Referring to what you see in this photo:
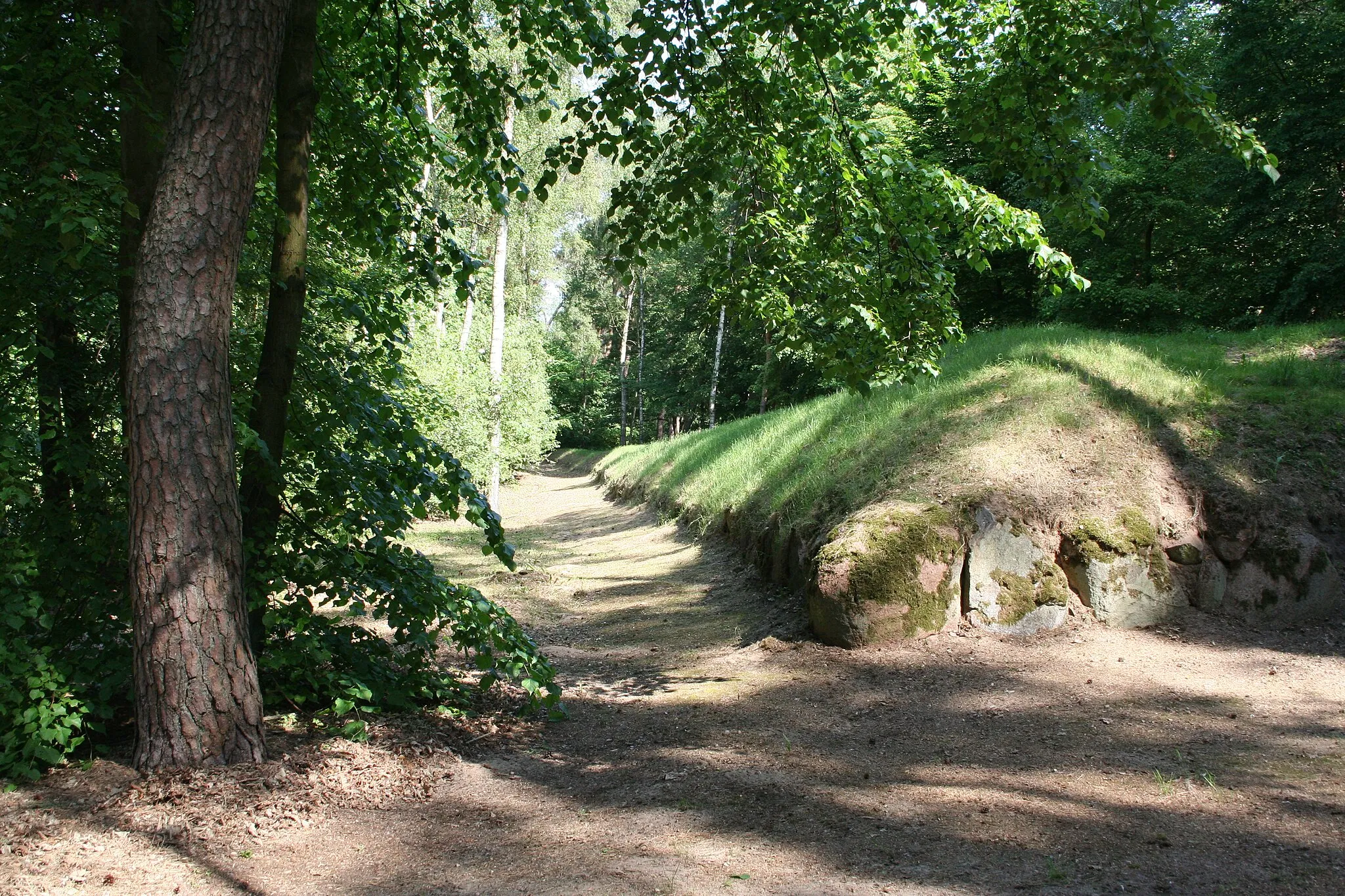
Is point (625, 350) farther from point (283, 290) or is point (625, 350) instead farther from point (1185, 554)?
point (283, 290)

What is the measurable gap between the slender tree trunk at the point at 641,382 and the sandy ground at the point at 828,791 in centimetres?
3646

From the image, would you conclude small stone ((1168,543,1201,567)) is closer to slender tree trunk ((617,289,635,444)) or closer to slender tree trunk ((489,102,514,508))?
slender tree trunk ((489,102,514,508))

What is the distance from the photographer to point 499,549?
4.73 m

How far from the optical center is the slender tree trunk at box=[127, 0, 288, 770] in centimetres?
361

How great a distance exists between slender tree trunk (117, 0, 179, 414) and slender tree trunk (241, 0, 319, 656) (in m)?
0.56

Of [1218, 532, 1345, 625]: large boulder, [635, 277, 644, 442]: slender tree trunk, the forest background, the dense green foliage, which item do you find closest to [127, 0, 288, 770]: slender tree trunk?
the forest background

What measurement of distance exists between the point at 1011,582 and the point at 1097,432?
6.43 ft

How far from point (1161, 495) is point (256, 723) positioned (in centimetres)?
683

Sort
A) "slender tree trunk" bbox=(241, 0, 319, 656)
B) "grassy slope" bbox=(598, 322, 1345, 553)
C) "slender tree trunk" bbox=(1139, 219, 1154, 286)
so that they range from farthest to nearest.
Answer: "slender tree trunk" bbox=(1139, 219, 1154, 286)
"grassy slope" bbox=(598, 322, 1345, 553)
"slender tree trunk" bbox=(241, 0, 319, 656)

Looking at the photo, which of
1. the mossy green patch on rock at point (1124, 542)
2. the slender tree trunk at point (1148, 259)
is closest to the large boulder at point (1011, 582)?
the mossy green patch on rock at point (1124, 542)

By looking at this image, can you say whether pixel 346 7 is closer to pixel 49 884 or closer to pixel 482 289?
pixel 49 884

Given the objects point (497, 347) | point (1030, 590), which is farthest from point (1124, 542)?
point (497, 347)

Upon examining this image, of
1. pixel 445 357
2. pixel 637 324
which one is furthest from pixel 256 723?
pixel 637 324

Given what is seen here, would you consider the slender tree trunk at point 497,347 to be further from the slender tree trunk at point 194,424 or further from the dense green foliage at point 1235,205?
the slender tree trunk at point 194,424
